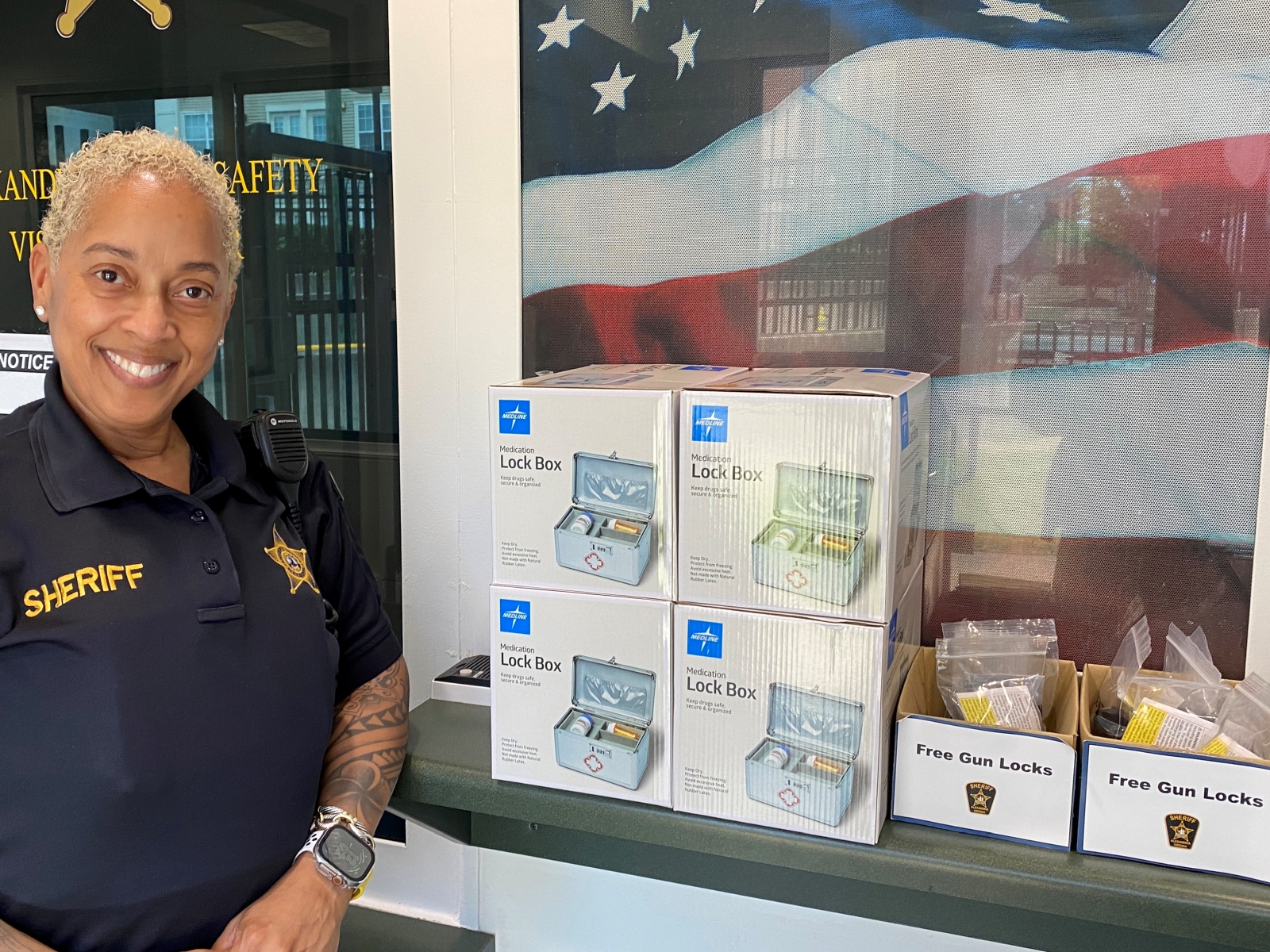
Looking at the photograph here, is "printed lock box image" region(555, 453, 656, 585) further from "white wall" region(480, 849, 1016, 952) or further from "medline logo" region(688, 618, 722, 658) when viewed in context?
"white wall" region(480, 849, 1016, 952)

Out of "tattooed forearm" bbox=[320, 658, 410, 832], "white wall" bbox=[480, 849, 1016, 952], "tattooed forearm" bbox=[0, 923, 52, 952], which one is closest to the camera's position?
"tattooed forearm" bbox=[0, 923, 52, 952]

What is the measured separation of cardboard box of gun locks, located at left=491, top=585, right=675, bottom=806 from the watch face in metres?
0.24

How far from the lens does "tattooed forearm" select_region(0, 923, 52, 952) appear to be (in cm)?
121

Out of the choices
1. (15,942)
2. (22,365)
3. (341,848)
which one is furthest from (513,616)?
(22,365)

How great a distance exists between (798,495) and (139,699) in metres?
0.84

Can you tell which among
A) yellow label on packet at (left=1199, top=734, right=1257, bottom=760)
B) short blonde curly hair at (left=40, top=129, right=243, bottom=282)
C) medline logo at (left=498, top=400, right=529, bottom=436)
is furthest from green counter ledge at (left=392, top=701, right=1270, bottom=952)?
short blonde curly hair at (left=40, top=129, right=243, bottom=282)

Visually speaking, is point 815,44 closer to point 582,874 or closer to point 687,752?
point 687,752

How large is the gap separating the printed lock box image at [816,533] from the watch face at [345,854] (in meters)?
0.69

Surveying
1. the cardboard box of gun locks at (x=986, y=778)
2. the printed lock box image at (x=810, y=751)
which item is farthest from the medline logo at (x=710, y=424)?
the cardboard box of gun locks at (x=986, y=778)

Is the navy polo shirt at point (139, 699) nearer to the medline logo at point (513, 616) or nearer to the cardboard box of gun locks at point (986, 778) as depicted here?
the medline logo at point (513, 616)

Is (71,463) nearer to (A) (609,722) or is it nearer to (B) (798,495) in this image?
(A) (609,722)

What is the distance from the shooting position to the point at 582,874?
211 centimetres

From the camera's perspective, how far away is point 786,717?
55.5 inches

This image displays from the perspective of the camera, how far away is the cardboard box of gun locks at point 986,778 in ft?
4.43
